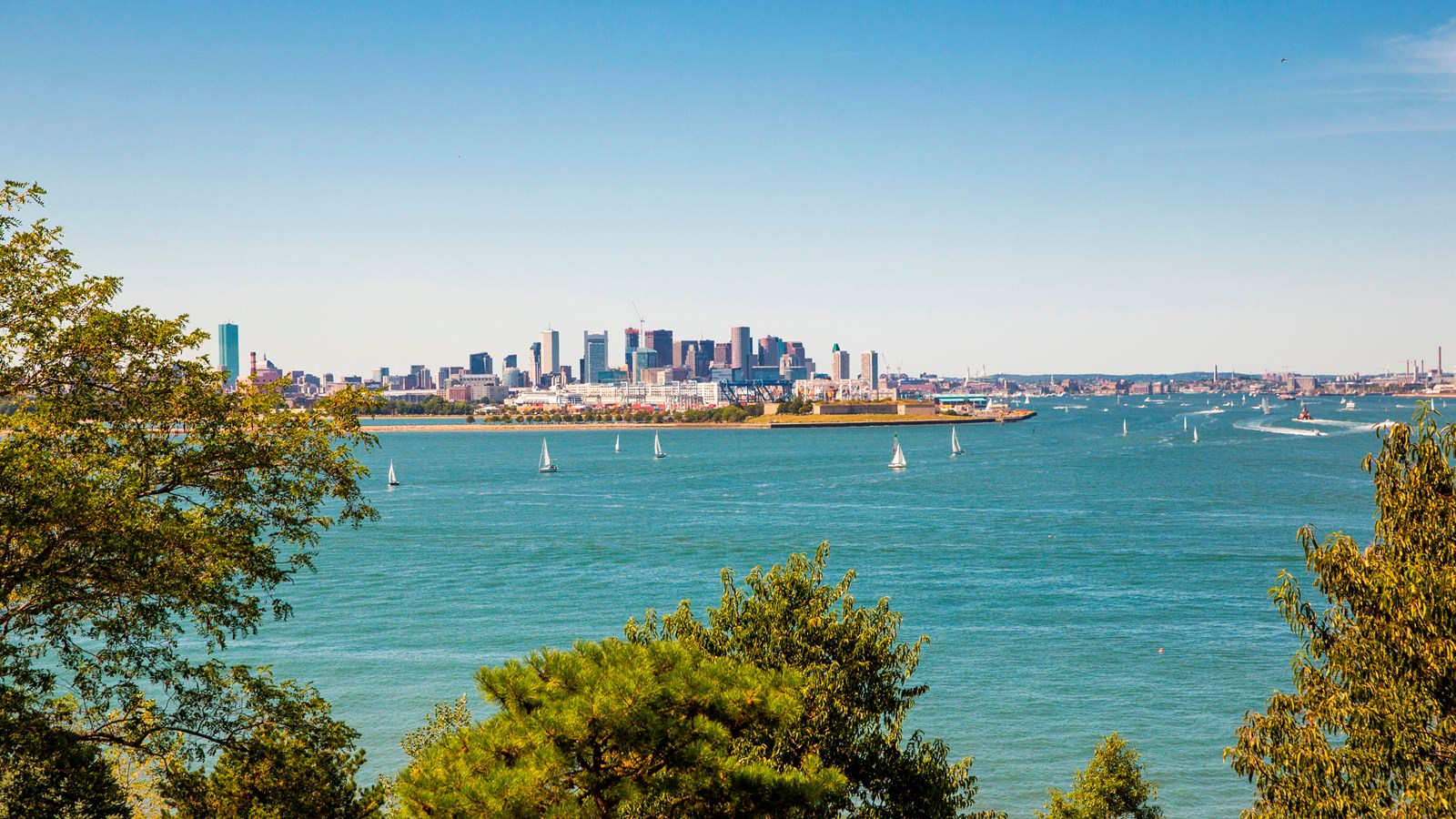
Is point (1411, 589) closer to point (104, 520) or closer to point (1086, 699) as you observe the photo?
point (104, 520)

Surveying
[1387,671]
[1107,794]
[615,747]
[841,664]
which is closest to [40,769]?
[615,747]

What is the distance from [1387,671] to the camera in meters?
9.62

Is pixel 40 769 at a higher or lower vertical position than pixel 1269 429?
higher

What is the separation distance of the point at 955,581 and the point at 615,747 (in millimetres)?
38451

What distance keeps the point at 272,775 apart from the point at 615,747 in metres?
3.52

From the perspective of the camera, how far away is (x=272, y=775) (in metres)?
10.0

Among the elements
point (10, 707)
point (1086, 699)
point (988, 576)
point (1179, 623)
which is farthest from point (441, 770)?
point (988, 576)

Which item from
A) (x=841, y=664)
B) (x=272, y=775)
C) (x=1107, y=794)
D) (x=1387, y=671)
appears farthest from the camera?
(x=1107, y=794)

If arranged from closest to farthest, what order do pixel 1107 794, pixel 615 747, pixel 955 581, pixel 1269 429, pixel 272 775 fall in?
pixel 615 747 < pixel 272 775 < pixel 1107 794 < pixel 955 581 < pixel 1269 429

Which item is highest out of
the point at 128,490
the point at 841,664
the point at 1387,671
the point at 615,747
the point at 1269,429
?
the point at 128,490

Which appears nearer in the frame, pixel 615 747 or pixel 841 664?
pixel 615 747

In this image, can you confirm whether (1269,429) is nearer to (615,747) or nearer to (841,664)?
(841,664)

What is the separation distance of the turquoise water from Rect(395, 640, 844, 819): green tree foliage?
15498 mm

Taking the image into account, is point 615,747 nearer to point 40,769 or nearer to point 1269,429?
point 40,769
